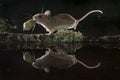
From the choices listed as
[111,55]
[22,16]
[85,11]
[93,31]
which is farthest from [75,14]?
[111,55]

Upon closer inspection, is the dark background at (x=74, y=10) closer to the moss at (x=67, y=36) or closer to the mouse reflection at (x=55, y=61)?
the moss at (x=67, y=36)

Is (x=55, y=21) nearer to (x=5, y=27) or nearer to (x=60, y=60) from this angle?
(x=5, y=27)

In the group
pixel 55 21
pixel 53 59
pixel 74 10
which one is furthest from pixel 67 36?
pixel 53 59

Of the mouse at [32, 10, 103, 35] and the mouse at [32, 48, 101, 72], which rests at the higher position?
the mouse at [32, 10, 103, 35]

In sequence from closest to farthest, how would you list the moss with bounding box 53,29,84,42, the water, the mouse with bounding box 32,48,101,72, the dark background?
the water → the mouse with bounding box 32,48,101,72 → the moss with bounding box 53,29,84,42 → the dark background

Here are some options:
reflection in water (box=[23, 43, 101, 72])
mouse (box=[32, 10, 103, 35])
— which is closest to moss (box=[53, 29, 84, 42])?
mouse (box=[32, 10, 103, 35])

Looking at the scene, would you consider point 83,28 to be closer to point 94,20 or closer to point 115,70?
point 94,20

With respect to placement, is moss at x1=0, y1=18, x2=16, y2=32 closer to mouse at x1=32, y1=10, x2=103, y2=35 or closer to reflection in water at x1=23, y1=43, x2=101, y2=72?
mouse at x1=32, y1=10, x2=103, y2=35

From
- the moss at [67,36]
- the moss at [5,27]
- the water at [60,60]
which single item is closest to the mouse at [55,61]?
the water at [60,60]

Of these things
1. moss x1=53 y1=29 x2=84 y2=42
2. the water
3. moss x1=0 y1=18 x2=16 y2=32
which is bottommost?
the water
